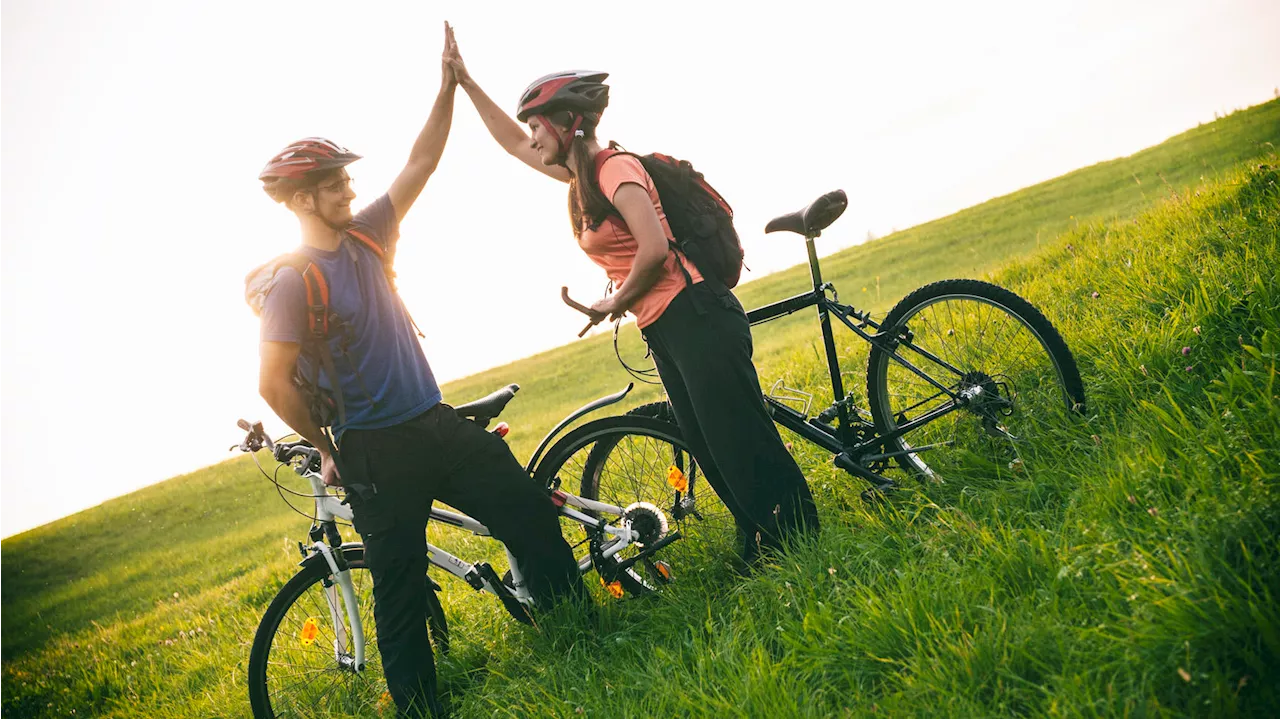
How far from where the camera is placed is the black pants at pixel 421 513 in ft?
11.7

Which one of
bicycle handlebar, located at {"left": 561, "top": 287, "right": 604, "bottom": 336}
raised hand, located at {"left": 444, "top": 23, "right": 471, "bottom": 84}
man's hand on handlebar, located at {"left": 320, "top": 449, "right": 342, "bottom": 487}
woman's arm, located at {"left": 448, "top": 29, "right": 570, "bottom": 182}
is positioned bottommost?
man's hand on handlebar, located at {"left": 320, "top": 449, "right": 342, "bottom": 487}

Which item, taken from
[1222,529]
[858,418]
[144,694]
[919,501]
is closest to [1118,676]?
[1222,529]

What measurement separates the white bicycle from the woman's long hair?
3.25 feet

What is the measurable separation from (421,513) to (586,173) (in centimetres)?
199

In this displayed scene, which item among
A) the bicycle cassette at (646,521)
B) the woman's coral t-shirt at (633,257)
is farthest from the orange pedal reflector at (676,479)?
the woman's coral t-shirt at (633,257)

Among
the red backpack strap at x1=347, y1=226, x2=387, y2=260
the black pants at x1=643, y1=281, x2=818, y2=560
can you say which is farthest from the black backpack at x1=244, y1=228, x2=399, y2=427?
the black pants at x1=643, y1=281, x2=818, y2=560

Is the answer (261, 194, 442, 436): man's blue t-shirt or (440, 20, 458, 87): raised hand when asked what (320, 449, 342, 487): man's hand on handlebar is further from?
(440, 20, 458, 87): raised hand

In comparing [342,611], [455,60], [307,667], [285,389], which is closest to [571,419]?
[285,389]

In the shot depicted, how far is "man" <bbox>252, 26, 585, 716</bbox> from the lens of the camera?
3.45 m

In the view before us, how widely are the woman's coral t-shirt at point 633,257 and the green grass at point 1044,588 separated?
4.85ft

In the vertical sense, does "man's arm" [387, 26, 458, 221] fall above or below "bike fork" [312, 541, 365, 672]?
above

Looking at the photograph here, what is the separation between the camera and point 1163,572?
7.70 feet

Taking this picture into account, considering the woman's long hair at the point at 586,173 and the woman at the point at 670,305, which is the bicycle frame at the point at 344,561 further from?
the woman's long hair at the point at 586,173

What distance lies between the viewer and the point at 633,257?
3627 mm
